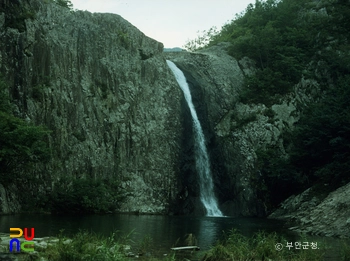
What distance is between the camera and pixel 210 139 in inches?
1674

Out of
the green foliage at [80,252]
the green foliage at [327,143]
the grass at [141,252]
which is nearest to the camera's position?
the green foliage at [80,252]

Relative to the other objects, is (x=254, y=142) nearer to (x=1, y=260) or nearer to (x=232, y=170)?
(x=232, y=170)

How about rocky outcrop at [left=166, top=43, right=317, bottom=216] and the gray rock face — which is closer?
the gray rock face

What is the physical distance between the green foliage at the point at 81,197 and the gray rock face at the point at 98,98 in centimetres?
112

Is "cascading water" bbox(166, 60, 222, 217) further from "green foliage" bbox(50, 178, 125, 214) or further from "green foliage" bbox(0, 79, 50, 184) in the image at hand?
"green foliage" bbox(0, 79, 50, 184)

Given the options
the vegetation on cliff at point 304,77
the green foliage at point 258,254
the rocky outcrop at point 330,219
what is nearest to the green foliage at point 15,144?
the rocky outcrop at point 330,219

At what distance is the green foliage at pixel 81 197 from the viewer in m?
32.7

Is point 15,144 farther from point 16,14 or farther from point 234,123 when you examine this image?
point 234,123

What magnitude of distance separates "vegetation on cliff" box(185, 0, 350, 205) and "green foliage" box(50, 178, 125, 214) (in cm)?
1445

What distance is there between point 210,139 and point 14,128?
1933 cm

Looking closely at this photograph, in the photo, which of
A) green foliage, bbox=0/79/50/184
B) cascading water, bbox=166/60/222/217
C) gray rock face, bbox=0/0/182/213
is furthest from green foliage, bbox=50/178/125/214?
cascading water, bbox=166/60/222/217

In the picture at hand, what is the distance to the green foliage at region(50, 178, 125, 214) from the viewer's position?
3269 cm

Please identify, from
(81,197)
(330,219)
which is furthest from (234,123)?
(330,219)

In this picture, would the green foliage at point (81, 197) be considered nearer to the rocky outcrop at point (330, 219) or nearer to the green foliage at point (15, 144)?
the green foliage at point (15, 144)
